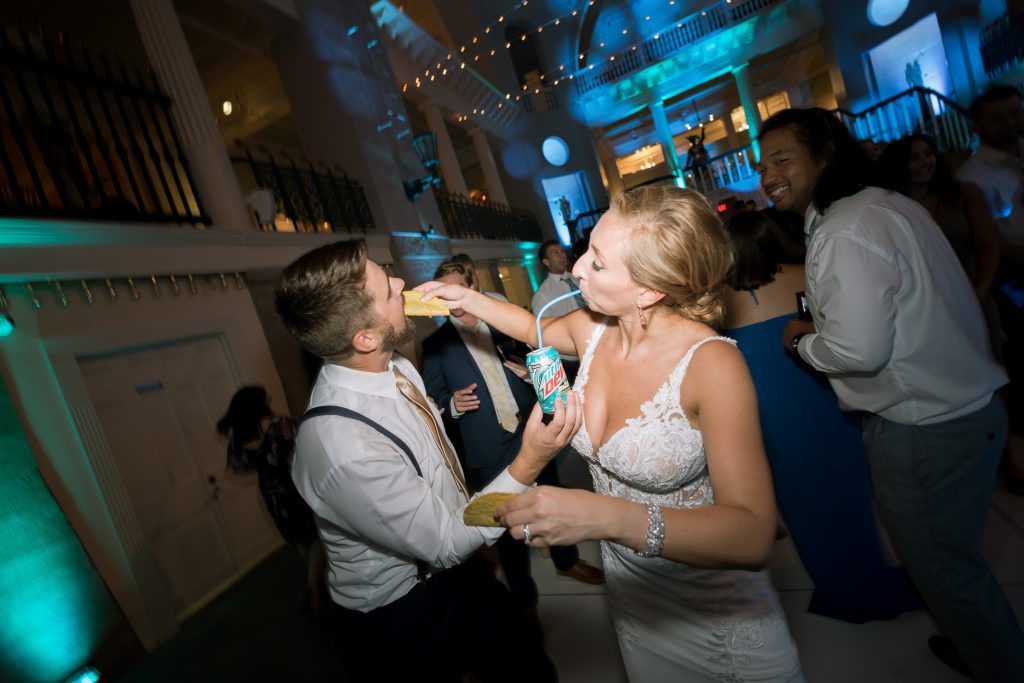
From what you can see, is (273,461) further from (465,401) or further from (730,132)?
(730,132)

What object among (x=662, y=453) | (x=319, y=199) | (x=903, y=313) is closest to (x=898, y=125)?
(x=319, y=199)

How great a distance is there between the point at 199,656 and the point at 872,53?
19.4 m

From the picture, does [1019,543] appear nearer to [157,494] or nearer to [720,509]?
[720,509]

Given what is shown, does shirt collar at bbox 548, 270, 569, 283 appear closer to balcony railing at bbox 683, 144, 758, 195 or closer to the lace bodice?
the lace bodice

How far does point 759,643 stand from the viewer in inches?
51.1

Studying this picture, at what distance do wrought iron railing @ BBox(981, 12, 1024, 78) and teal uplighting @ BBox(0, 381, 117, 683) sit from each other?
16.3m

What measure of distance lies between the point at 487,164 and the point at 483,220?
247 centimetres

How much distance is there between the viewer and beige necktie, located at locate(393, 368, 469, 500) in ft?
5.82

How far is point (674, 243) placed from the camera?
122cm

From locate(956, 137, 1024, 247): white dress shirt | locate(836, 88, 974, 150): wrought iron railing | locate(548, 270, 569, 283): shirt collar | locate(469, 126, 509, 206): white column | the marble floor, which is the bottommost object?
the marble floor

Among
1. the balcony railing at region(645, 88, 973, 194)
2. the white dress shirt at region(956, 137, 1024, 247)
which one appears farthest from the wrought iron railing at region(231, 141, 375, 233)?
the balcony railing at region(645, 88, 973, 194)

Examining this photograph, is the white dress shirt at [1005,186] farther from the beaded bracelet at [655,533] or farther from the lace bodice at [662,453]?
the beaded bracelet at [655,533]

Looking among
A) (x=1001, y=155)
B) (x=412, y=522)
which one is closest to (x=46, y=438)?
(x=412, y=522)

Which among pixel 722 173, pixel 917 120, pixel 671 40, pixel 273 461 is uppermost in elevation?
pixel 671 40
